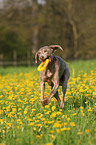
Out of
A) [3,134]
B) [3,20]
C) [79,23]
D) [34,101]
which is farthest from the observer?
[79,23]

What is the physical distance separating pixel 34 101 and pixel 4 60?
20.6 metres

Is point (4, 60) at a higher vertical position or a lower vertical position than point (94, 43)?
lower

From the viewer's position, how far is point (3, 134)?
2768 mm

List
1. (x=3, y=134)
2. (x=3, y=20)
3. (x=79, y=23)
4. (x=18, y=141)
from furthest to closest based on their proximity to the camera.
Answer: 1. (x=79, y=23)
2. (x=3, y=20)
3. (x=3, y=134)
4. (x=18, y=141)

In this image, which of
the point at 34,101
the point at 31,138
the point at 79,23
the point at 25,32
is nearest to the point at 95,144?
the point at 31,138

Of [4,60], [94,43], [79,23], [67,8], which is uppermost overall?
[67,8]

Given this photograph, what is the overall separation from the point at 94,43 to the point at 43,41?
24.4 feet

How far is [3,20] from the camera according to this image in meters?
27.1

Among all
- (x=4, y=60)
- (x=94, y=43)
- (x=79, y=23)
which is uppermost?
(x=79, y=23)

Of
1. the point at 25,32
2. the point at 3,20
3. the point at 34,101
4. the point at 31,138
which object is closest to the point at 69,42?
the point at 25,32

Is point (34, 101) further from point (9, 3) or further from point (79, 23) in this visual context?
point (79, 23)

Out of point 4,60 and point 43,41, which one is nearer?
point 4,60

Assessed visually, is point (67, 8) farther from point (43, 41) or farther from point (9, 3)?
point (9, 3)

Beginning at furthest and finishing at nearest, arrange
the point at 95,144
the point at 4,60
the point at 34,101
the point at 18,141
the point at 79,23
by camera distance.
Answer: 1. the point at 79,23
2. the point at 4,60
3. the point at 34,101
4. the point at 18,141
5. the point at 95,144
